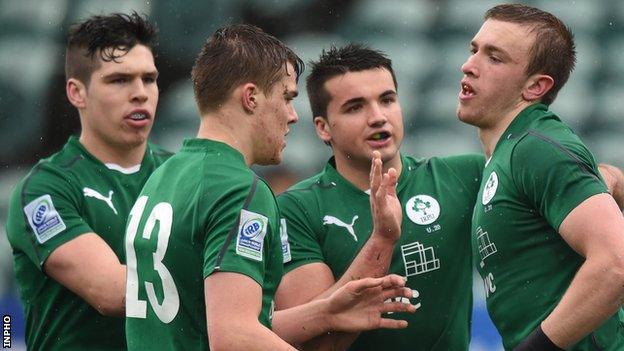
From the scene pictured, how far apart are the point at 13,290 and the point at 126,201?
11.1ft

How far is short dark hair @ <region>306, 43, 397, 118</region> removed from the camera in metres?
5.45

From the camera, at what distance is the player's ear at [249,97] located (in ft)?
13.7

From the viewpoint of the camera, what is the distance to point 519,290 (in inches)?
179

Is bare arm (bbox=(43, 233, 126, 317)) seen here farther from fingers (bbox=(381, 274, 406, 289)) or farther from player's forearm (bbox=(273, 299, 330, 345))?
fingers (bbox=(381, 274, 406, 289))

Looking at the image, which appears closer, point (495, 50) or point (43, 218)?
point (495, 50)

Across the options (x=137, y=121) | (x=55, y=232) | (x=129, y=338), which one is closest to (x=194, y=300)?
(x=129, y=338)

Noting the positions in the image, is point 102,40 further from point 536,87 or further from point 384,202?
point 536,87

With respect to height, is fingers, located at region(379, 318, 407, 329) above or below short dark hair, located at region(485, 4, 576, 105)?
below

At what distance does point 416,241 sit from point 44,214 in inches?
65.3

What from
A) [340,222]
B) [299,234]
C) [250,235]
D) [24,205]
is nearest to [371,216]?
[340,222]

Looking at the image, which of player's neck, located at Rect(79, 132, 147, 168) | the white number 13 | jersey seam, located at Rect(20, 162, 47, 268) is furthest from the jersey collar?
player's neck, located at Rect(79, 132, 147, 168)

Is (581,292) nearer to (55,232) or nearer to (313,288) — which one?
(313,288)

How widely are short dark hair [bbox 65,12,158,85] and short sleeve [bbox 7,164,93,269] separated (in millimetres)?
618

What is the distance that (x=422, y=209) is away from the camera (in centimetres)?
522
